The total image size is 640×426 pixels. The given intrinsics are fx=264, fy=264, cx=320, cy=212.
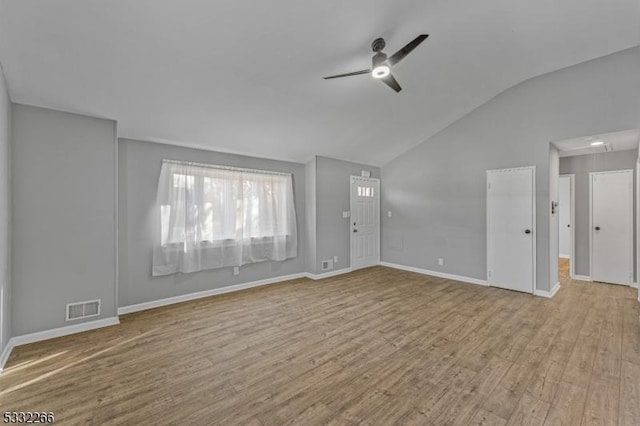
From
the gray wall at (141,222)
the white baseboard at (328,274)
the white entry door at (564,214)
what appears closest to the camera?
the gray wall at (141,222)

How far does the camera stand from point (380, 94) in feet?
13.3

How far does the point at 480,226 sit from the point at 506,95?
2.38m

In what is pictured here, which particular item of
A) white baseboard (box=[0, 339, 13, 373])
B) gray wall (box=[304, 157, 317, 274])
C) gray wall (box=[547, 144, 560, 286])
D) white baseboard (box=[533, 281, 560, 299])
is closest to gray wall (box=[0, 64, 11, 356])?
white baseboard (box=[0, 339, 13, 373])

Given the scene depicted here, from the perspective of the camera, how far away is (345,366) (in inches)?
94.3

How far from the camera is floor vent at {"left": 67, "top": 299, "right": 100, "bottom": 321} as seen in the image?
3080 mm

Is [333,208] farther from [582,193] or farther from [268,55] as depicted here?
[582,193]

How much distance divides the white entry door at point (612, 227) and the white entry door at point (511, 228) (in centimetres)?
188

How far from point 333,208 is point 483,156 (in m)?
3.06

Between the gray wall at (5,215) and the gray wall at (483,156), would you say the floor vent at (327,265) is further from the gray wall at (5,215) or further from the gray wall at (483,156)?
the gray wall at (5,215)

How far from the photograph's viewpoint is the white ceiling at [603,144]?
3.88 m

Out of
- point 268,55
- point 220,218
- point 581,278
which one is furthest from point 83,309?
point 581,278

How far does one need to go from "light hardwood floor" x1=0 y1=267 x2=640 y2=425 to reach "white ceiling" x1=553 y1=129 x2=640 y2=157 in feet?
8.17

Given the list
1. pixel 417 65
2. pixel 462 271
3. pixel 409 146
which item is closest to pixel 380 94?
pixel 417 65

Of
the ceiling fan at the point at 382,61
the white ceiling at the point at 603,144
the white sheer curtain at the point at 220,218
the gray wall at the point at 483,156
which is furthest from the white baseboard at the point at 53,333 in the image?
the white ceiling at the point at 603,144
